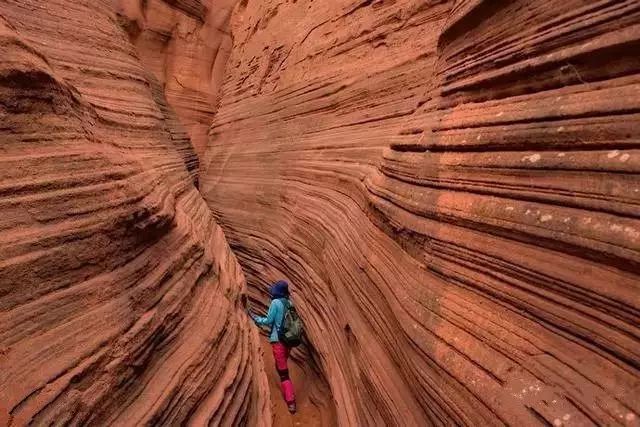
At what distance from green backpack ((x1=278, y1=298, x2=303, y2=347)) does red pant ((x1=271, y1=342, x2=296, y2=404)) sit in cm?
9

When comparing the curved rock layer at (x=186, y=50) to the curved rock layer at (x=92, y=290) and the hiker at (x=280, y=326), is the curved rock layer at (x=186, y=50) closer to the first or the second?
the hiker at (x=280, y=326)

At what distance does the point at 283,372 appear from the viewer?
4.90 metres

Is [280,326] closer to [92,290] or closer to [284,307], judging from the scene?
[284,307]

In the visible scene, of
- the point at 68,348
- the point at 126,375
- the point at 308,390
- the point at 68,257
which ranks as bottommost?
the point at 308,390

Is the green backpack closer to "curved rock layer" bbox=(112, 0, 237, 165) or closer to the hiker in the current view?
the hiker

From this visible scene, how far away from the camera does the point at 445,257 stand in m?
2.32

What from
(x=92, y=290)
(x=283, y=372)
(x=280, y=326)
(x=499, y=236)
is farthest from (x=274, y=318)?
(x=499, y=236)

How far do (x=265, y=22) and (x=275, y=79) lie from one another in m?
2.29

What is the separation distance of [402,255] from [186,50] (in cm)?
1286

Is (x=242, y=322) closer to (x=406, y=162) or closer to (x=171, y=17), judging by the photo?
(x=406, y=162)

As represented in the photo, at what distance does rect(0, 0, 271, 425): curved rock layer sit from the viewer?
1.93 metres

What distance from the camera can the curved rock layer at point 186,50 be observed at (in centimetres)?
1268

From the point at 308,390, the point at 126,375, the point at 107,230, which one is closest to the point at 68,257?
Result: the point at 107,230

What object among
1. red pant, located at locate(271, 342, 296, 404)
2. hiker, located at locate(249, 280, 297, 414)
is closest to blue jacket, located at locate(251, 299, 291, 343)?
hiker, located at locate(249, 280, 297, 414)
